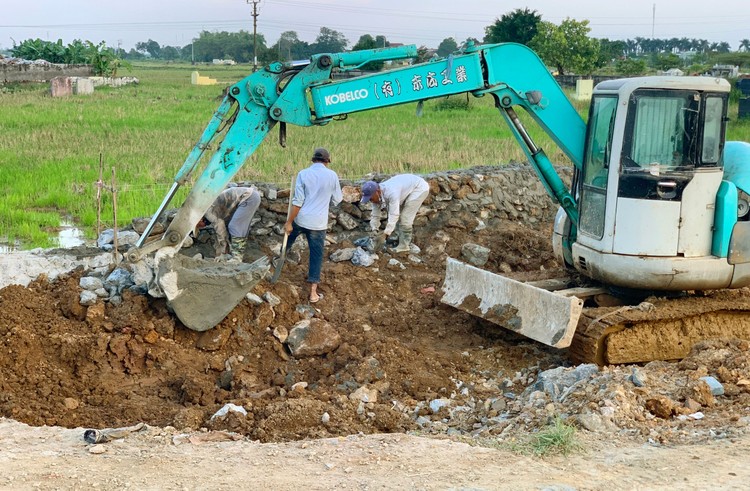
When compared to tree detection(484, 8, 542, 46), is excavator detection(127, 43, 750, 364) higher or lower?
lower

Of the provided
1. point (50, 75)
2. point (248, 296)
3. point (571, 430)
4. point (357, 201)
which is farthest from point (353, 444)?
point (50, 75)

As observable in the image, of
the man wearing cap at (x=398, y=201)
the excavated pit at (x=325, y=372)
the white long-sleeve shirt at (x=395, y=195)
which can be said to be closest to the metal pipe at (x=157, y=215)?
the excavated pit at (x=325, y=372)

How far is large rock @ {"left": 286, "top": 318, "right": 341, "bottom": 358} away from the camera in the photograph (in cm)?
818

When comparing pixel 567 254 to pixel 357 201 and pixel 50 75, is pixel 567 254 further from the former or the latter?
pixel 50 75

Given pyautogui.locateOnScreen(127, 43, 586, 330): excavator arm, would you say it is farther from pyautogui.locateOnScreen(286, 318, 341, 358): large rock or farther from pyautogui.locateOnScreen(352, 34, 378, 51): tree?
pyautogui.locateOnScreen(352, 34, 378, 51): tree

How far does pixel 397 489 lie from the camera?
16.8ft

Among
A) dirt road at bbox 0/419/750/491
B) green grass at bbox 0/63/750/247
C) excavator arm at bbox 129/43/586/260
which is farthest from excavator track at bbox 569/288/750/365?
green grass at bbox 0/63/750/247

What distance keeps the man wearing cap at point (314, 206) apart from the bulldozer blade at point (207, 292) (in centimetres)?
98

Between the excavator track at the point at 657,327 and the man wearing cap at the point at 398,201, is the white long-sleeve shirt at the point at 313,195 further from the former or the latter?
the excavator track at the point at 657,327

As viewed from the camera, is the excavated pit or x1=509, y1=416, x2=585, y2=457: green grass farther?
the excavated pit

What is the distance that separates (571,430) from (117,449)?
9.88 feet

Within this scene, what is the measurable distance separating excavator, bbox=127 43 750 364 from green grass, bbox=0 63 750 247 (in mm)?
4440

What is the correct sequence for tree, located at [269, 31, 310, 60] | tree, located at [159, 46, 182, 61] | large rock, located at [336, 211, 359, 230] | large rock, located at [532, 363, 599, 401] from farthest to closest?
tree, located at [159, 46, 182, 61] → tree, located at [269, 31, 310, 60] → large rock, located at [336, 211, 359, 230] → large rock, located at [532, 363, 599, 401]

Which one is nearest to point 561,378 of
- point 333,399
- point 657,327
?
point 657,327
